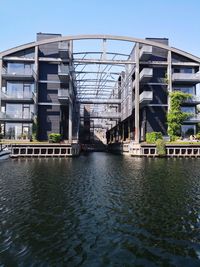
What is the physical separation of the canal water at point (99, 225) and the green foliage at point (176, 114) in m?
26.9

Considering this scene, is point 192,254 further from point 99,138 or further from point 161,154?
point 99,138

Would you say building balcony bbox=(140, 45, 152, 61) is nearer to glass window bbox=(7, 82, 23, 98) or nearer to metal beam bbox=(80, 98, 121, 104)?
metal beam bbox=(80, 98, 121, 104)

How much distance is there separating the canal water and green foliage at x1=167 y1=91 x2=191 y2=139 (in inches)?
1060

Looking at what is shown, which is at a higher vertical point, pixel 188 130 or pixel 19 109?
pixel 19 109

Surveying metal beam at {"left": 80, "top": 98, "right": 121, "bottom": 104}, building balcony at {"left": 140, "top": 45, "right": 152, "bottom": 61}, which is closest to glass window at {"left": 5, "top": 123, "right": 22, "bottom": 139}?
metal beam at {"left": 80, "top": 98, "right": 121, "bottom": 104}

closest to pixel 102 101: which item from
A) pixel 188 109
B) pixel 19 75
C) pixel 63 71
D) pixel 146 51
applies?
pixel 63 71

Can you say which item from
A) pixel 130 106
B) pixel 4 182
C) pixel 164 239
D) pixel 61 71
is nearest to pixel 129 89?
pixel 130 106

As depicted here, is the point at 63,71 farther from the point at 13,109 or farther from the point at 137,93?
the point at 137,93

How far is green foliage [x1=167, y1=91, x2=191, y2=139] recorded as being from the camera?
3969cm

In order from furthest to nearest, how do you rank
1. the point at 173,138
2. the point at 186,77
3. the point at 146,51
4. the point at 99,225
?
1. the point at 186,77
2. the point at 173,138
3. the point at 146,51
4. the point at 99,225

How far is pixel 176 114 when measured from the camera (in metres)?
39.9

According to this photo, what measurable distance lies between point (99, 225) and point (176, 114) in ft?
114

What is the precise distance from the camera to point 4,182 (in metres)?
15.4

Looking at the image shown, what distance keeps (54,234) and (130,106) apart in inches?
1533
